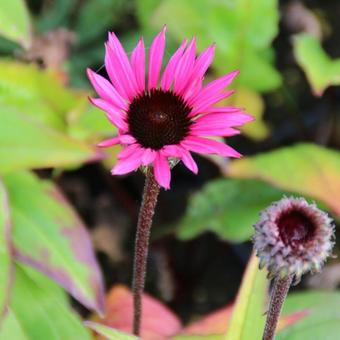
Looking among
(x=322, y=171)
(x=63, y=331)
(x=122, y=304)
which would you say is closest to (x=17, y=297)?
(x=63, y=331)

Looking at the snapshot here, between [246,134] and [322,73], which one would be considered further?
[246,134]

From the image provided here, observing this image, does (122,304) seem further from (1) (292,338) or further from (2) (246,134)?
(2) (246,134)

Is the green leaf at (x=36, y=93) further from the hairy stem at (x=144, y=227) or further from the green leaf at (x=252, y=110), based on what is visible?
the hairy stem at (x=144, y=227)

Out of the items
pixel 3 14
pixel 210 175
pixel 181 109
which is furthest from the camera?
pixel 210 175

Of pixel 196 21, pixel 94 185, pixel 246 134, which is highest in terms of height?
pixel 196 21

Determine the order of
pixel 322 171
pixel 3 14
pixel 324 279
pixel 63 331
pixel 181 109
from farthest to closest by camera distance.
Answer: pixel 324 279 < pixel 322 171 < pixel 3 14 < pixel 63 331 < pixel 181 109

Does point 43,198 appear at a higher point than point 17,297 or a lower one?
higher

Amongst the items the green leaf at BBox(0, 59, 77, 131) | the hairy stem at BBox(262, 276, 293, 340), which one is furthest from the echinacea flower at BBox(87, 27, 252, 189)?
the green leaf at BBox(0, 59, 77, 131)
